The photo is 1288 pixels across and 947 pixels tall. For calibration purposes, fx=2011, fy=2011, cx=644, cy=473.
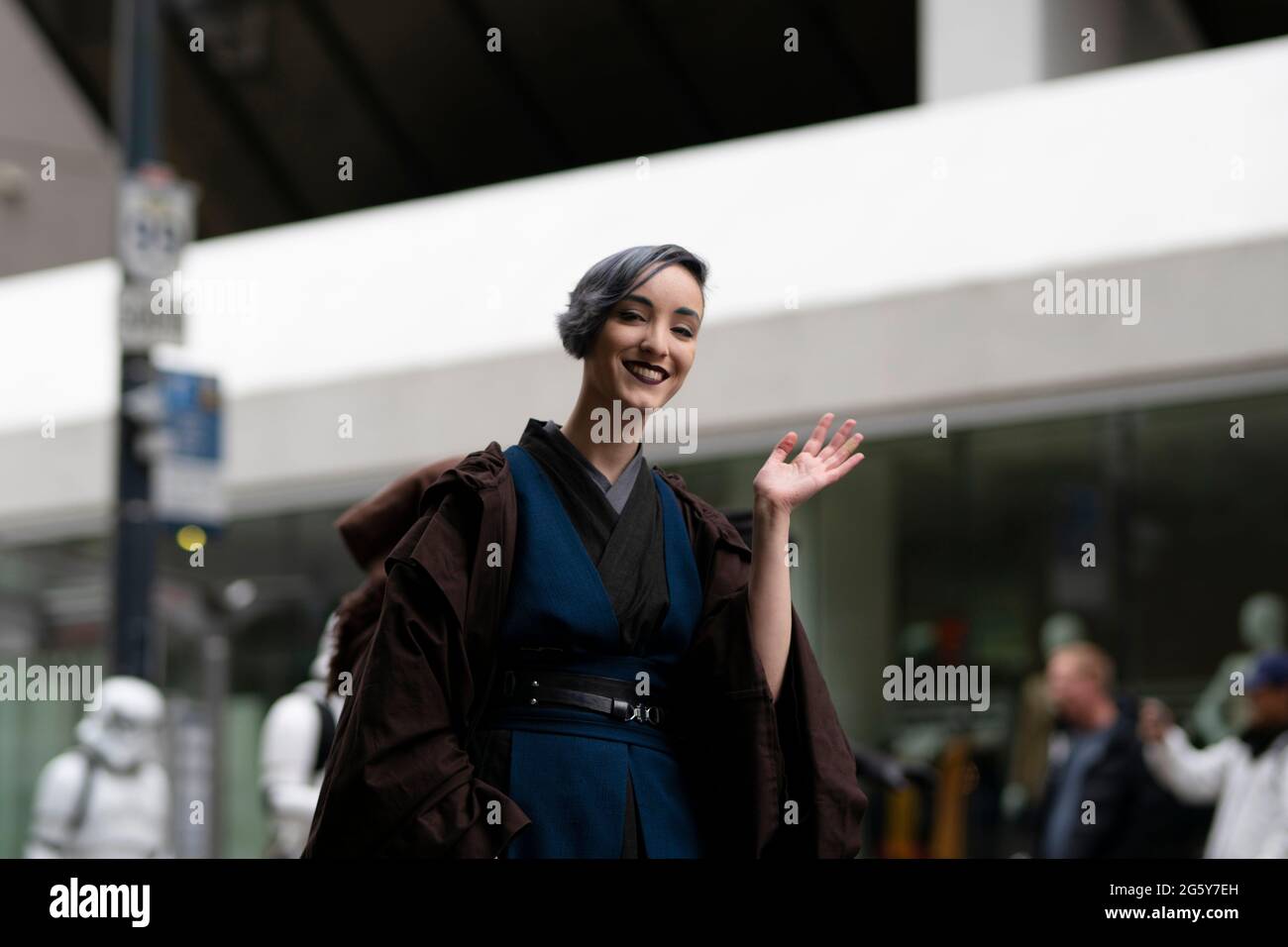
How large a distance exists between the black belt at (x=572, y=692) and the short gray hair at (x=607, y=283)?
48cm

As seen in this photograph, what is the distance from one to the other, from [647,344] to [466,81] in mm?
13097

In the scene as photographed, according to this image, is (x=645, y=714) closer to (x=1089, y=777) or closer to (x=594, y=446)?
(x=594, y=446)

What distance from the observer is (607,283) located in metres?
2.96

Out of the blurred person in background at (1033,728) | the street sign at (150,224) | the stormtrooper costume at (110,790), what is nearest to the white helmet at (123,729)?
the stormtrooper costume at (110,790)

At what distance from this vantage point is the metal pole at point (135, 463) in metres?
10.3

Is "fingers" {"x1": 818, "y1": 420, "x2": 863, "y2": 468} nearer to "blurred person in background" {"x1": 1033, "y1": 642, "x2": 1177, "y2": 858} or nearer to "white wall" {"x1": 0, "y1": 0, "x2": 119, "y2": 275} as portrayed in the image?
"blurred person in background" {"x1": 1033, "y1": 642, "x2": 1177, "y2": 858}

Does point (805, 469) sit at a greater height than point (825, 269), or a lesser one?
lesser

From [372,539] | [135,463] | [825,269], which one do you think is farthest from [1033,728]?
[372,539]

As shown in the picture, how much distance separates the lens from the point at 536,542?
2.95 metres

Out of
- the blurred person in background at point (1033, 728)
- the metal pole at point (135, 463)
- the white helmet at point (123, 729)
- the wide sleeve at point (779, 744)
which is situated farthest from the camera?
the blurred person in background at point (1033, 728)

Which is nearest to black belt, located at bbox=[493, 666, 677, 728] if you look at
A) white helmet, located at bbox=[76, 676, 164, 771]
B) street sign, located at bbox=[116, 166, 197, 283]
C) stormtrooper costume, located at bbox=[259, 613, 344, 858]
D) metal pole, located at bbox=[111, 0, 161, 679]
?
stormtrooper costume, located at bbox=[259, 613, 344, 858]

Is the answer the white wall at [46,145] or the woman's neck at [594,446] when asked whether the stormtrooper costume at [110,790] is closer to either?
the woman's neck at [594,446]

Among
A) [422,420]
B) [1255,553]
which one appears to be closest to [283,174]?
[422,420]
